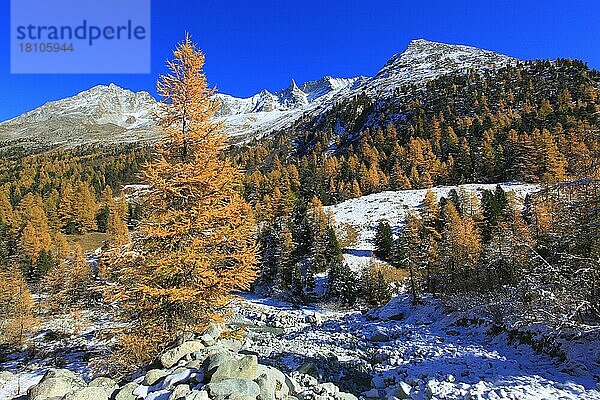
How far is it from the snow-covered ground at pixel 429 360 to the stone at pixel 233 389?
6.65m

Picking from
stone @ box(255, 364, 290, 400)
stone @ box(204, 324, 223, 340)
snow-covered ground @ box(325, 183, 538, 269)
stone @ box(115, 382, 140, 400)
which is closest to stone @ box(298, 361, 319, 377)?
stone @ box(204, 324, 223, 340)

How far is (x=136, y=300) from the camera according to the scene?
11945 millimetres

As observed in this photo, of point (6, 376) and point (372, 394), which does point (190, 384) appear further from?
point (6, 376)

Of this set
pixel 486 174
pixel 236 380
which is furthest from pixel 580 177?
pixel 486 174

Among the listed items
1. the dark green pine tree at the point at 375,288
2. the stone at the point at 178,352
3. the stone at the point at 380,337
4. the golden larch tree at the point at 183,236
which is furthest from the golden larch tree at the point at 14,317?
the dark green pine tree at the point at 375,288

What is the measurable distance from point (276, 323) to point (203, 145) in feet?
94.8

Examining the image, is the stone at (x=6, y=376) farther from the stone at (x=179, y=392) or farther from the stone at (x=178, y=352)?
the stone at (x=179, y=392)

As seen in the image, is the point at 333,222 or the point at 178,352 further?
the point at 333,222

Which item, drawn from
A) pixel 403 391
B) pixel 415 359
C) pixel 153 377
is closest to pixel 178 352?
pixel 153 377

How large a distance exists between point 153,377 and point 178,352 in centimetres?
128

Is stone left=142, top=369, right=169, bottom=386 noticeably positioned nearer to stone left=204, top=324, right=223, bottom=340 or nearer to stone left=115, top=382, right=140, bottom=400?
stone left=115, top=382, right=140, bottom=400

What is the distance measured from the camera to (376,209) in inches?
2756

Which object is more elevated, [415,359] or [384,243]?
[384,243]

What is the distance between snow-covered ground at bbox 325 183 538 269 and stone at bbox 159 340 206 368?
4595 cm
